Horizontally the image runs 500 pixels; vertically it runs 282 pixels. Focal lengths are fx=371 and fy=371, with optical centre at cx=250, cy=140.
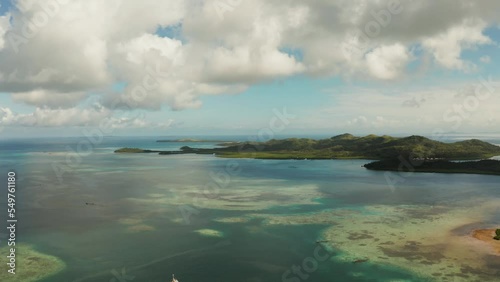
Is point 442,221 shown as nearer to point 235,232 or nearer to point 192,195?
point 235,232

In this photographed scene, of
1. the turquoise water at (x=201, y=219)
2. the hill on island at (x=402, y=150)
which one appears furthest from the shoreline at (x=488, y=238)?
the hill on island at (x=402, y=150)

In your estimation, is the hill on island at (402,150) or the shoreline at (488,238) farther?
the hill on island at (402,150)

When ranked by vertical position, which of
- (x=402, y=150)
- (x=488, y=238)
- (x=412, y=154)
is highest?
(x=402, y=150)

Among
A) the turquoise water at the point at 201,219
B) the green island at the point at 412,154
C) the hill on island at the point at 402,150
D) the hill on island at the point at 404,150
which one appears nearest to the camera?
the turquoise water at the point at 201,219

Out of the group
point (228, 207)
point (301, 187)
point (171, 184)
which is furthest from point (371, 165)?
point (228, 207)

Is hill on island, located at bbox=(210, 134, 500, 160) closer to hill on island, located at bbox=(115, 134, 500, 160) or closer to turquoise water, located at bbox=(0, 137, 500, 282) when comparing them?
hill on island, located at bbox=(115, 134, 500, 160)

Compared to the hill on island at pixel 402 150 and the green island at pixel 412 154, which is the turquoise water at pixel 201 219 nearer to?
the green island at pixel 412 154

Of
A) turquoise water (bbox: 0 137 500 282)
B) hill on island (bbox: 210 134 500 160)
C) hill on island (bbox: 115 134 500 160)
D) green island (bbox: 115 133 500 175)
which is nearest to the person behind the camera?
turquoise water (bbox: 0 137 500 282)

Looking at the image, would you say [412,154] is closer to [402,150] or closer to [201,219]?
[402,150]

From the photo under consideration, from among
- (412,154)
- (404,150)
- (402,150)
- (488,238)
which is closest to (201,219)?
(488,238)

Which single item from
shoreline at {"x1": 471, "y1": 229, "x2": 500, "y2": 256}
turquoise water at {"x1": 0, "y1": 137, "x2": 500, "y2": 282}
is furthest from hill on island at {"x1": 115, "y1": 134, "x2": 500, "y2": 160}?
shoreline at {"x1": 471, "y1": 229, "x2": 500, "y2": 256}
